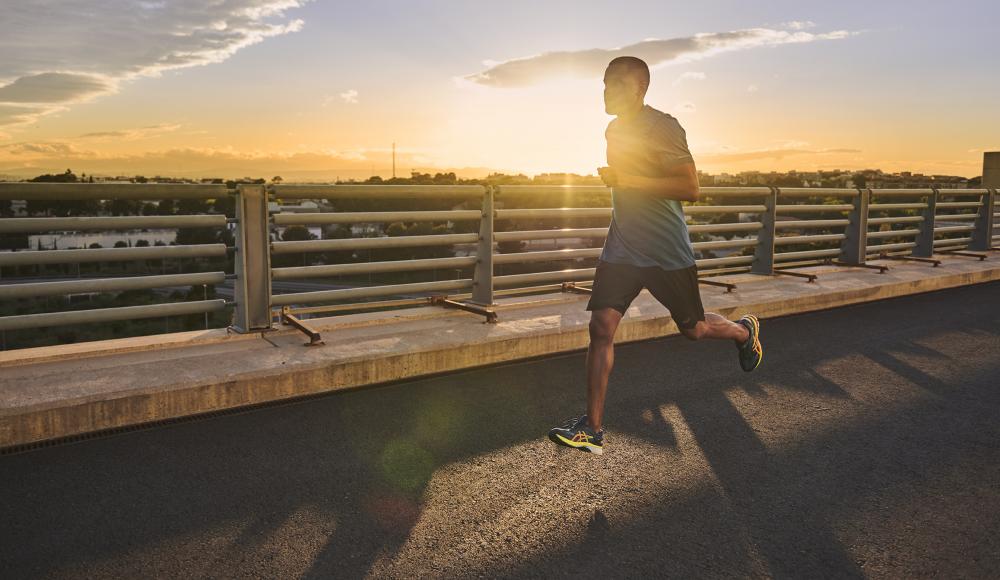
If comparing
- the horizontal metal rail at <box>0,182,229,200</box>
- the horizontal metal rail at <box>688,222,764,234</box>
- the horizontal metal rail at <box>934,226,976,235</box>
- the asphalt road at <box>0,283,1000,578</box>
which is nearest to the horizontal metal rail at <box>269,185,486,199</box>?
the horizontal metal rail at <box>0,182,229,200</box>

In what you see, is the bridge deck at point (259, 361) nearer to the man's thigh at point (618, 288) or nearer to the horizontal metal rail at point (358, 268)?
the horizontal metal rail at point (358, 268)

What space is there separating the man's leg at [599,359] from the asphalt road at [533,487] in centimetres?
26

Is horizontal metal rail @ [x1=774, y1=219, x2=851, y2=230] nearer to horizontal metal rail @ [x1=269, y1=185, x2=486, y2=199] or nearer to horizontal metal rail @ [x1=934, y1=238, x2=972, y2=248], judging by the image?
horizontal metal rail @ [x1=934, y1=238, x2=972, y2=248]

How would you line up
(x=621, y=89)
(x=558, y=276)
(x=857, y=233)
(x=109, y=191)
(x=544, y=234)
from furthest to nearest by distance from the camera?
(x=857, y=233)
(x=558, y=276)
(x=544, y=234)
(x=109, y=191)
(x=621, y=89)

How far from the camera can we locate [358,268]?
6.75 metres

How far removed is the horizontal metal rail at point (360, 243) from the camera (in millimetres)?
6551

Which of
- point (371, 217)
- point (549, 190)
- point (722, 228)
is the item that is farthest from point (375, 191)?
point (722, 228)

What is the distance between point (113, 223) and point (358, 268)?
1818 mm

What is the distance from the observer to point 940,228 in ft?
48.0

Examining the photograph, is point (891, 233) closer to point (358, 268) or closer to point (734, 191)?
point (734, 191)

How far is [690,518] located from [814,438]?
5.16 feet

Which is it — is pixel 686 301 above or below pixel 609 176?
below

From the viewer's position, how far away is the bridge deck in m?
4.64

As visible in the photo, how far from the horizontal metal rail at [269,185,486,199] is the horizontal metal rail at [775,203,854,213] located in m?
4.90
